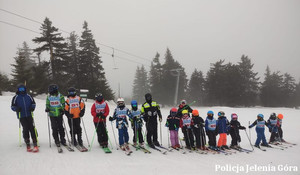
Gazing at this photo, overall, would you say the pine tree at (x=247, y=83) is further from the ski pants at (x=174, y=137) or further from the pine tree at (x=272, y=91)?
the ski pants at (x=174, y=137)

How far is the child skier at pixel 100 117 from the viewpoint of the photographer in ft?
26.3

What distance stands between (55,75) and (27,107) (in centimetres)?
2342

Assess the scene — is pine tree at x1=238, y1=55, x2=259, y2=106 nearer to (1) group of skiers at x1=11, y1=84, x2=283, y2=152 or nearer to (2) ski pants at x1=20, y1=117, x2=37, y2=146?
(1) group of skiers at x1=11, y1=84, x2=283, y2=152

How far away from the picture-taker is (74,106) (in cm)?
Result: 779

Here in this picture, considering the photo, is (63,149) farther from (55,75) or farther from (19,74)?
(19,74)

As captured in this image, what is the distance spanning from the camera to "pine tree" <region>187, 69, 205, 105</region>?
192 ft

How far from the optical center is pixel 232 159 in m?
8.26

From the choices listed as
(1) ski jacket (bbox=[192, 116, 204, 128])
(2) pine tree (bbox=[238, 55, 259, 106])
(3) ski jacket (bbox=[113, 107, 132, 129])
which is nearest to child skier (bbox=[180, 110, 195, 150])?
(1) ski jacket (bbox=[192, 116, 204, 128])

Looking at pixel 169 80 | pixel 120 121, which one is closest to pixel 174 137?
pixel 120 121

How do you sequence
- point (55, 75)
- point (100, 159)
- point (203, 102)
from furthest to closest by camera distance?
1. point (203, 102)
2. point (55, 75)
3. point (100, 159)

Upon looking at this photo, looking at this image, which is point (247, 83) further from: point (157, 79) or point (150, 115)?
point (150, 115)

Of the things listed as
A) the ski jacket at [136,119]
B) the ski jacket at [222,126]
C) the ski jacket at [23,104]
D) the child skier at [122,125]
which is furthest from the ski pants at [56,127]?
the ski jacket at [222,126]

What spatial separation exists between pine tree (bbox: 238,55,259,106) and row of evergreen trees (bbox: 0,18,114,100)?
107 ft

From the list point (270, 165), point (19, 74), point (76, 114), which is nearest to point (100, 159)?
point (76, 114)
